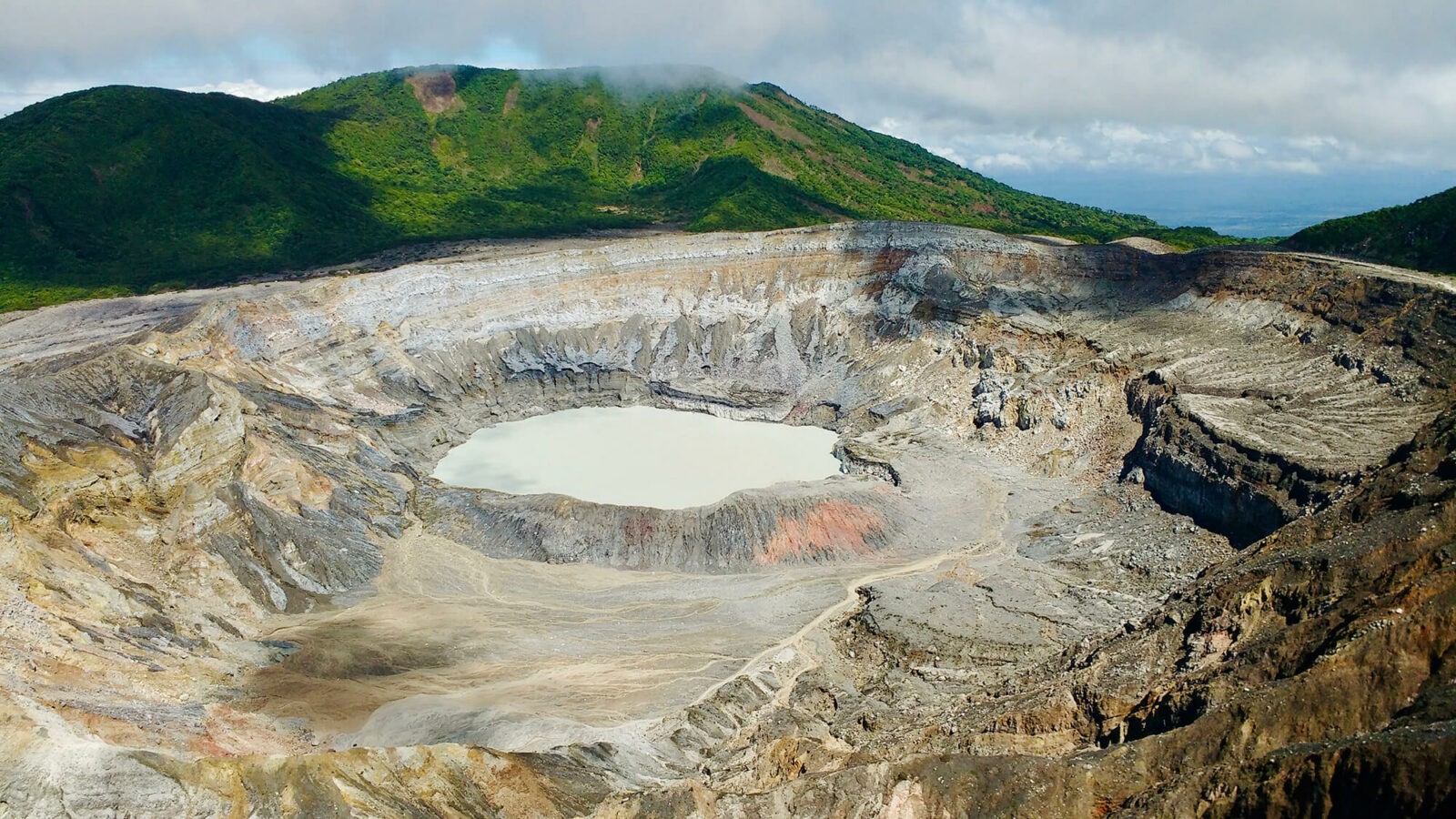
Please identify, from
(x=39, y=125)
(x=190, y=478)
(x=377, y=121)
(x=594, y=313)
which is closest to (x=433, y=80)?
(x=377, y=121)

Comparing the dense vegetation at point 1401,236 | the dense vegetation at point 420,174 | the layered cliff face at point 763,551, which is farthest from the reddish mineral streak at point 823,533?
the dense vegetation at point 420,174

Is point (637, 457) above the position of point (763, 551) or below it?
above

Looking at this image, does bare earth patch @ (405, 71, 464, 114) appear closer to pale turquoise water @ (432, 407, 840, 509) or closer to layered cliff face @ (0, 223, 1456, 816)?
layered cliff face @ (0, 223, 1456, 816)

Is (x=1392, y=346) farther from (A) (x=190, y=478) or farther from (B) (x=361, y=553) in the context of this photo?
(A) (x=190, y=478)

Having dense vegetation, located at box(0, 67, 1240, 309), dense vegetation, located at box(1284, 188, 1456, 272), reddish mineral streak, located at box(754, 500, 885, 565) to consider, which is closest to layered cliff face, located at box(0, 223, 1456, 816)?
reddish mineral streak, located at box(754, 500, 885, 565)

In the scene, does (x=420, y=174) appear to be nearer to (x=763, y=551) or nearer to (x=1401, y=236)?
(x=763, y=551)

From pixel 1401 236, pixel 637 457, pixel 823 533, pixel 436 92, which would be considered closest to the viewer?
pixel 823 533

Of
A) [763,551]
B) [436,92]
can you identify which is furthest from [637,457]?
[436,92]

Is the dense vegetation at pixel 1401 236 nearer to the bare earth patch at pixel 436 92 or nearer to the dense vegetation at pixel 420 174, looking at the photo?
the dense vegetation at pixel 420 174
